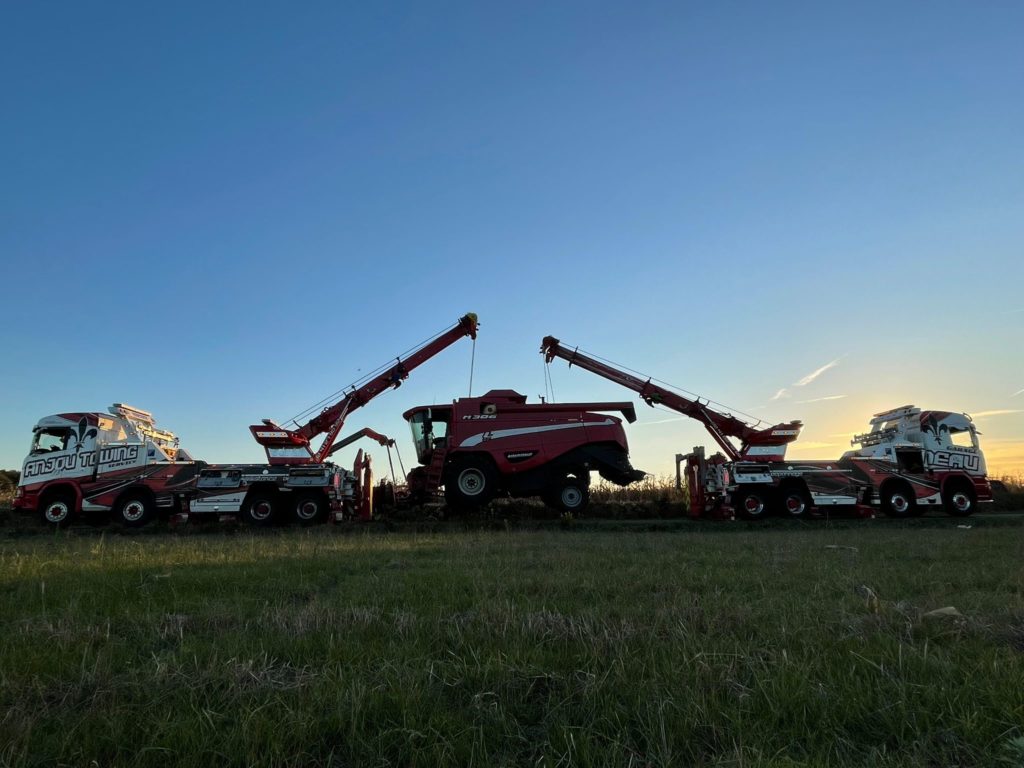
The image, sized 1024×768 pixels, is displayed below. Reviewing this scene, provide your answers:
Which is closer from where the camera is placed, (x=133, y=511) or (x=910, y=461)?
(x=133, y=511)

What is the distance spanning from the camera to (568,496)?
776 inches

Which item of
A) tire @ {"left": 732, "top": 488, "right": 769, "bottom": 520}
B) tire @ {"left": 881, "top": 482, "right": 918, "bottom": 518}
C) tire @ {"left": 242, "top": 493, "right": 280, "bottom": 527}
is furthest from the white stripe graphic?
tire @ {"left": 881, "top": 482, "right": 918, "bottom": 518}

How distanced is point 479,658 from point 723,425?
21.4 m

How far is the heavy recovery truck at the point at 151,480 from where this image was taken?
18047mm

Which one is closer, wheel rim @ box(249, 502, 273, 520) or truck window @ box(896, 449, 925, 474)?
wheel rim @ box(249, 502, 273, 520)

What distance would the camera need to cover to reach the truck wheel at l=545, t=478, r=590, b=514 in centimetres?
1964

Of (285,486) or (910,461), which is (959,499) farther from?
(285,486)

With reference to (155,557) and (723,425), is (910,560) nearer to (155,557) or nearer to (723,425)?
(155,557)

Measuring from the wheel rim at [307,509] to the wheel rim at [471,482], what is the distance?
181 inches

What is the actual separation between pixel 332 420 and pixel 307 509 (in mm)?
3381

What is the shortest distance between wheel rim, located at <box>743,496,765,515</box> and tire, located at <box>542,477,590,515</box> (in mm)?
5769

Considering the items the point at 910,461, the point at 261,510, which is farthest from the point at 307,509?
the point at 910,461

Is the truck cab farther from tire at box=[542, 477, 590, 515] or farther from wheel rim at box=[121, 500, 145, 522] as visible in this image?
tire at box=[542, 477, 590, 515]

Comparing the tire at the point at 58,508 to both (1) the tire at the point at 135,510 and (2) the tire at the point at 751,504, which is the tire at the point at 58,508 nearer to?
(1) the tire at the point at 135,510
